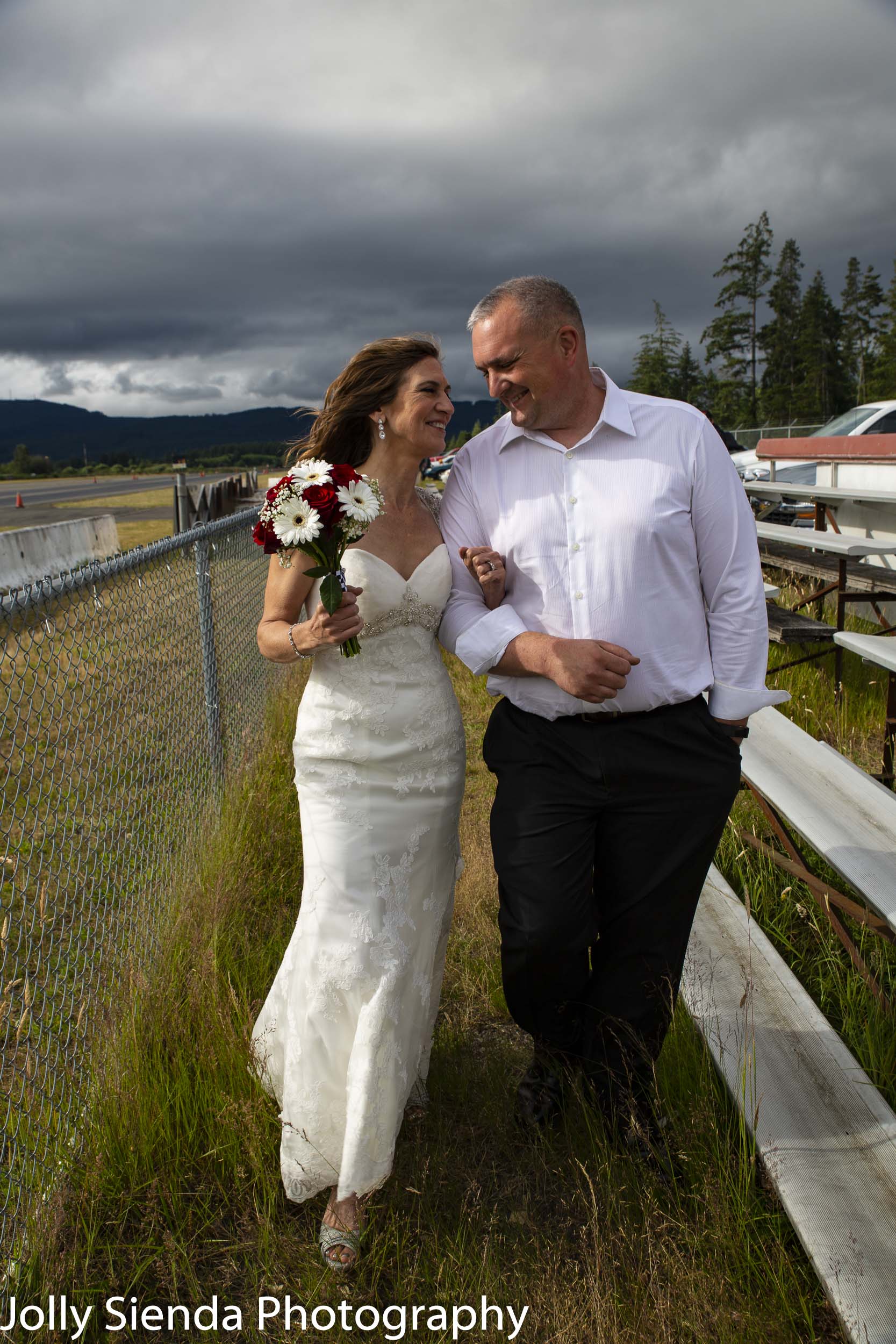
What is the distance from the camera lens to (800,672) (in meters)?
7.22

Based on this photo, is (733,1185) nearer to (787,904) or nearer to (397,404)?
(787,904)

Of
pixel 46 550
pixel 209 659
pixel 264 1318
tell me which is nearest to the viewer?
pixel 264 1318

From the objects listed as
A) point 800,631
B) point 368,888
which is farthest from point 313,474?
point 800,631

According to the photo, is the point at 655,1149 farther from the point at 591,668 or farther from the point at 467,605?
the point at 467,605

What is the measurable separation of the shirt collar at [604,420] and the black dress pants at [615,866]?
31.8 inches

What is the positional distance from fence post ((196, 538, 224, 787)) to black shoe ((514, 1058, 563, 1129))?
240 cm

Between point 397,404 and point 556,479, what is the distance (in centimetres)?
56

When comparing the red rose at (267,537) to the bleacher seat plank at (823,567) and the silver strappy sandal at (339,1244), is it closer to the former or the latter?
the silver strappy sandal at (339,1244)

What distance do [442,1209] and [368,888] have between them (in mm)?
855

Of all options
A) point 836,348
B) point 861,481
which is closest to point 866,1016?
point 861,481

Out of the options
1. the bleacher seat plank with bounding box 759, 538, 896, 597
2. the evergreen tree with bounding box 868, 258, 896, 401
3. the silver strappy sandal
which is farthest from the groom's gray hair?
the evergreen tree with bounding box 868, 258, 896, 401

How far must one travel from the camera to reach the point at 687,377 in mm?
94375

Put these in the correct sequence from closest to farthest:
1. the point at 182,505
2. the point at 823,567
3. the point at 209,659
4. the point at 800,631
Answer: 1. the point at 209,659
2. the point at 800,631
3. the point at 823,567
4. the point at 182,505

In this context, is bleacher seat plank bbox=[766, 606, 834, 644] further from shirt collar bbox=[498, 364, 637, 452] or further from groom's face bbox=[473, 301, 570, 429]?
groom's face bbox=[473, 301, 570, 429]
